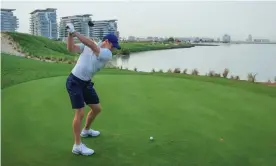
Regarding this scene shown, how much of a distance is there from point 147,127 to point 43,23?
1768 inches

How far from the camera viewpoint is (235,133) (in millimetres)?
4488

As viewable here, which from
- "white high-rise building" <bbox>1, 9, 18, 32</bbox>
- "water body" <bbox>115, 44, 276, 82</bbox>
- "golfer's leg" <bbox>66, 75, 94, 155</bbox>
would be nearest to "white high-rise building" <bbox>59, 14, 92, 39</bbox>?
"golfer's leg" <bbox>66, 75, 94, 155</bbox>

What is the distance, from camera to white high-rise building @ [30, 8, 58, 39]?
142 ft

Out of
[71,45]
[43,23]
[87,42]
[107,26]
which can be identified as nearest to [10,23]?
[43,23]

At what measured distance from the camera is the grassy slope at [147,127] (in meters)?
3.68

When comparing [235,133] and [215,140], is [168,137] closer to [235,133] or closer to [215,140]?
[215,140]

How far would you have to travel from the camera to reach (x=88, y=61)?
12.4ft

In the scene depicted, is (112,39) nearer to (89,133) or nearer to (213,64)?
(89,133)

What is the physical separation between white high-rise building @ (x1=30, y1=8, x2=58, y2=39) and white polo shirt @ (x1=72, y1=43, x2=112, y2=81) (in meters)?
39.5

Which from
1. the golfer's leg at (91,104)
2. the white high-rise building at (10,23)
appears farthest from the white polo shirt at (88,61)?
the white high-rise building at (10,23)

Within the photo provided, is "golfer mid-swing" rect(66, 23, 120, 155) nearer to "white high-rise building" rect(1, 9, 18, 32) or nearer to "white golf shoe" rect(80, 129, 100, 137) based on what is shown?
"white golf shoe" rect(80, 129, 100, 137)

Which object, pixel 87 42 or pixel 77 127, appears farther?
pixel 77 127

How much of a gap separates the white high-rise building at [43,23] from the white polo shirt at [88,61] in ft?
130

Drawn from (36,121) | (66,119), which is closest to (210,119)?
(66,119)
